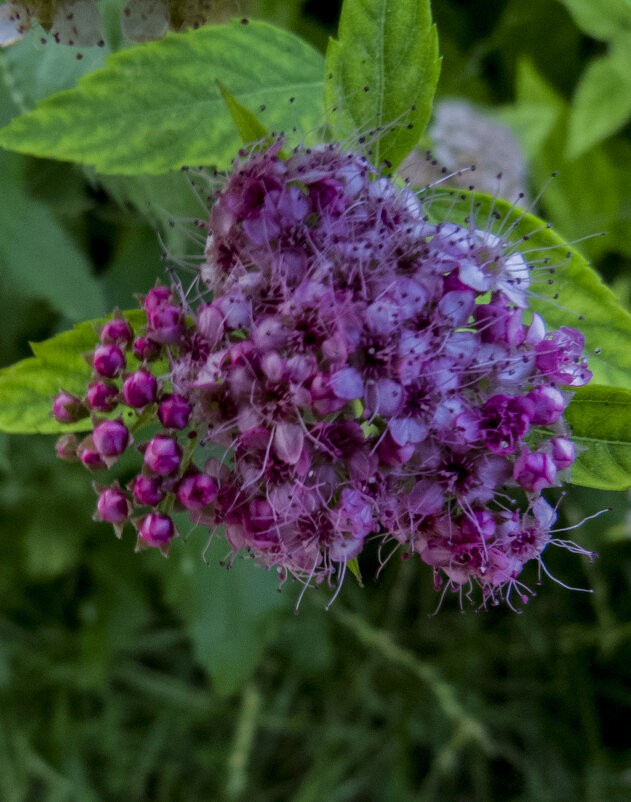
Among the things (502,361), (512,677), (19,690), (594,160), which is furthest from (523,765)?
(502,361)

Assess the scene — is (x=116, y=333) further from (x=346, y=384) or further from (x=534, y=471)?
(x=534, y=471)

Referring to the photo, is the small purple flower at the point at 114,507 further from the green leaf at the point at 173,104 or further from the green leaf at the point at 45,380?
the green leaf at the point at 173,104

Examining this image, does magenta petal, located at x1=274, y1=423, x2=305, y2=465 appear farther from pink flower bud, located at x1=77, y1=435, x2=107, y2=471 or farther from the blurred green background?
the blurred green background

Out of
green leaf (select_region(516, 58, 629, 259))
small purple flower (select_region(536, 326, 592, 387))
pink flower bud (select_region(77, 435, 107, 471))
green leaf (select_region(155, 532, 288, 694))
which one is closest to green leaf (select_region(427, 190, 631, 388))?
small purple flower (select_region(536, 326, 592, 387))

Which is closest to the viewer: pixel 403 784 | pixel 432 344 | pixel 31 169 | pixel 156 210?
pixel 432 344

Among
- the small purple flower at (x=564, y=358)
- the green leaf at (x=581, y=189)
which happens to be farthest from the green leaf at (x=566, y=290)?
the green leaf at (x=581, y=189)

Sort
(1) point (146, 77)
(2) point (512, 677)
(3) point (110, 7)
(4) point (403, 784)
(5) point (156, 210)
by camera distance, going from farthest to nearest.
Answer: (2) point (512, 677) → (4) point (403, 784) → (5) point (156, 210) → (3) point (110, 7) → (1) point (146, 77)

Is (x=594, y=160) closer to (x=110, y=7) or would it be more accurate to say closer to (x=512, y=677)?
(x=110, y=7)
